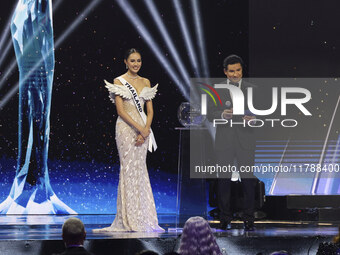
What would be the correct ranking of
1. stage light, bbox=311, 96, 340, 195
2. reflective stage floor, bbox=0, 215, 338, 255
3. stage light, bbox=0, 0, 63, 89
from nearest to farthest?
reflective stage floor, bbox=0, 215, 338, 255 → stage light, bbox=311, 96, 340, 195 → stage light, bbox=0, 0, 63, 89

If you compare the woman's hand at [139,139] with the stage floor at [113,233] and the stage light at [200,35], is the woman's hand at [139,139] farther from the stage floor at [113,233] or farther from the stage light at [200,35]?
the stage light at [200,35]

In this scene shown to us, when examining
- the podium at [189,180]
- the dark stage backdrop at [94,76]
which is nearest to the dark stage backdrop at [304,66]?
the dark stage backdrop at [94,76]

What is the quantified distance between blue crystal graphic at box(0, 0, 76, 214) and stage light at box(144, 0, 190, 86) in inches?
48.8

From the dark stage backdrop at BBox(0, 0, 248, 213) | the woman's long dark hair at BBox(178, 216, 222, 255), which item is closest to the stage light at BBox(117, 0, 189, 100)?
the dark stage backdrop at BBox(0, 0, 248, 213)

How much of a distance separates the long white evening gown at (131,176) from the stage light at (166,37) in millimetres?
2289

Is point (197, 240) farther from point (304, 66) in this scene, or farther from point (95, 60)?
point (95, 60)

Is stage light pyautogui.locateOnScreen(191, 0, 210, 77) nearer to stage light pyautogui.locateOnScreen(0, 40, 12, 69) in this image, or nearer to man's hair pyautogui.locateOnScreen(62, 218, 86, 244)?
stage light pyautogui.locateOnScreen(0, 40, 12, 69)

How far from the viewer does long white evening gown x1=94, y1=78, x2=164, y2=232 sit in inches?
229

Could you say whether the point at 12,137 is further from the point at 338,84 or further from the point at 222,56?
the point at 338,84

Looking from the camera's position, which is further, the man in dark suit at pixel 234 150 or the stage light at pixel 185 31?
the stage light at pixel 185 31

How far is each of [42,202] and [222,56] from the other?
282cm

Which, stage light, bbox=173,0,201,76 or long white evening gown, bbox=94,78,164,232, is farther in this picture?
stage light, bbox=173,0,201,76

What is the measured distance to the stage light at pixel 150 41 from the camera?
809 centimetres

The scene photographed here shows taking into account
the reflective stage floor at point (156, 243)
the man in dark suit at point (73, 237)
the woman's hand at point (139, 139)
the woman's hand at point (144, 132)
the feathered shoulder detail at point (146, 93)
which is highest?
the feathered shoulder detail at point (146, 93)
